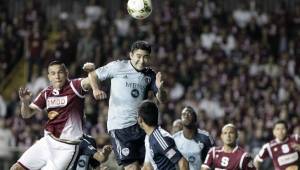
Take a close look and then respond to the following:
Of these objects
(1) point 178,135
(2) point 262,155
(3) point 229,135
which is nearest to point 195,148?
(1) point 178,135

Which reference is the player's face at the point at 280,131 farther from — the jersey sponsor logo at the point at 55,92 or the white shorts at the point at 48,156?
the jersey sponsor logo at the point at 55,92

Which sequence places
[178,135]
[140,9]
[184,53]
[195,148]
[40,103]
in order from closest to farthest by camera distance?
[40,103]
[140,9]
[195,148]
[178,135]
[184,53]

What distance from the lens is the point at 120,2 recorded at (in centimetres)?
2695

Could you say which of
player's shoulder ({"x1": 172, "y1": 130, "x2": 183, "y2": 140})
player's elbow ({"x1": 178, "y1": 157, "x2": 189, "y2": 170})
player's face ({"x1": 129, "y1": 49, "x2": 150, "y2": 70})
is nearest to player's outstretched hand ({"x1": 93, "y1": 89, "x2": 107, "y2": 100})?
player's face ({"x1": 129, "y1": 49, "x2": 150, "y2": 70})

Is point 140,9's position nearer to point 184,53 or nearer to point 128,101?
point 128,101

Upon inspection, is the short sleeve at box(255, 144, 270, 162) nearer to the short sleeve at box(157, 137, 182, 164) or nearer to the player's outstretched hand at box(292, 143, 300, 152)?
the player's outstretched hand at box(292, 143, 300, 152)

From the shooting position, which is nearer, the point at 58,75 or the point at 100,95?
the point at 100,95

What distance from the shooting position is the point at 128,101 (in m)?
12.4

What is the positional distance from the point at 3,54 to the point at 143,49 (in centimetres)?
1285

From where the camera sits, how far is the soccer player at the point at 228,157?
13.6m

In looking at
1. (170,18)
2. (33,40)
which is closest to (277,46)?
(170,18)

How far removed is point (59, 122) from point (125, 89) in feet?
3.26

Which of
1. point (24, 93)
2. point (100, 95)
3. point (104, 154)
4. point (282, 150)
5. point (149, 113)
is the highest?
point (24, 93)

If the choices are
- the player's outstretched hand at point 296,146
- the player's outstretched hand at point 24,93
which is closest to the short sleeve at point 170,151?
the player's outstretched hand at point 24,93
